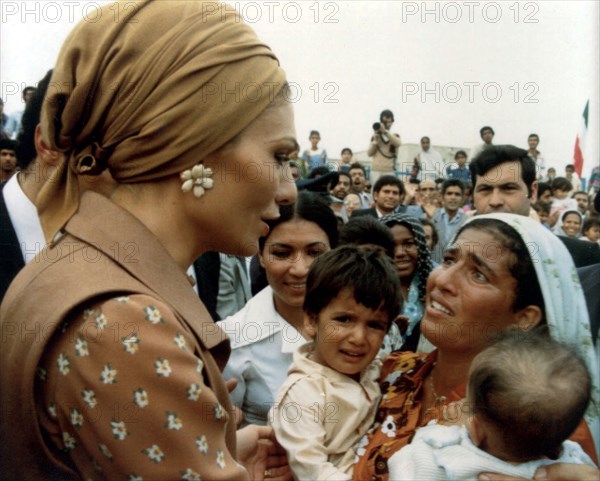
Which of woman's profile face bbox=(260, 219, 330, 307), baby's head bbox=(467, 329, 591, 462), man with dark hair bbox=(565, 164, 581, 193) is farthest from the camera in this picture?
man with dark hair bbox=(565, 164, 581, 193)

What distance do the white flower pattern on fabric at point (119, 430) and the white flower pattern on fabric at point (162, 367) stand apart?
4.2 inches

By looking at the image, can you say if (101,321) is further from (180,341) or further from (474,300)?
(474,300)

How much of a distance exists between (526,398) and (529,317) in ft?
1.85

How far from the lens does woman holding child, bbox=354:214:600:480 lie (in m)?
2.15

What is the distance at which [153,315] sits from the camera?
112 cm

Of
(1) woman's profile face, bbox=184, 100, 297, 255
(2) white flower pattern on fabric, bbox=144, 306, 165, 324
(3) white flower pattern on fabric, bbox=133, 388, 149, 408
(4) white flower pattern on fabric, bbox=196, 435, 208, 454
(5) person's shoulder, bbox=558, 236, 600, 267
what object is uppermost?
(1) woman's profile face, bbox=184, 100, 297, 255

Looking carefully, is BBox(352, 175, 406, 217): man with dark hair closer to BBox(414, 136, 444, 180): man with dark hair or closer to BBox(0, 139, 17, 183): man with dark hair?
BBox(0, 139, 17, 183): man with dark hair

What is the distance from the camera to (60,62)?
1.39 metres

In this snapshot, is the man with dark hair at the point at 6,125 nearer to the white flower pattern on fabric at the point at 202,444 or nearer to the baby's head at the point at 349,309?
the baby's head at the point at 349,309

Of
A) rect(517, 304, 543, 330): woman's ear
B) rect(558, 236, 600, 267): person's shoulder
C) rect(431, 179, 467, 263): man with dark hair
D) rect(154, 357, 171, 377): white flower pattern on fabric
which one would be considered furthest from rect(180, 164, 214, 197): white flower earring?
rect(431, 179, 467, 263): man with dark hair

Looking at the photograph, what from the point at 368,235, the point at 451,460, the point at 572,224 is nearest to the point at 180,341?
the point at 451,460

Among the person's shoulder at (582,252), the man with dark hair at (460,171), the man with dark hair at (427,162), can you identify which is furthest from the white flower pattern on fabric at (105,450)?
the man with dark hair at (427,162)

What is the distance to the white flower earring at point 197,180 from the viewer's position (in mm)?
1354

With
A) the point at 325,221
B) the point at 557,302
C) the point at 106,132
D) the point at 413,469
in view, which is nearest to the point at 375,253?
the point at 325,221
